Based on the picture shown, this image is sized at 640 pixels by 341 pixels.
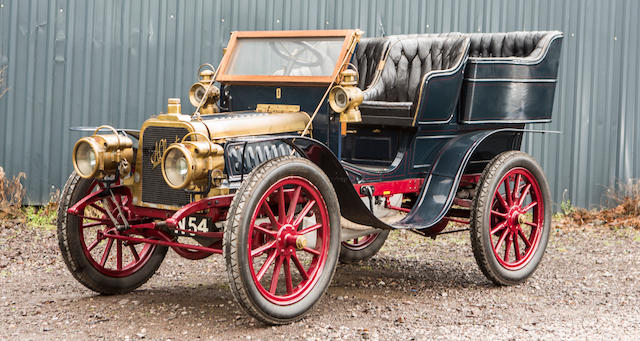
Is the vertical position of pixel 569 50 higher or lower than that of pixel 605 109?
higher

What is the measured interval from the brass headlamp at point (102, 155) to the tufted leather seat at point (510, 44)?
9.95 feet

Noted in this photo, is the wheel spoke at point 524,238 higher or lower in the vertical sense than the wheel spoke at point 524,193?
lower

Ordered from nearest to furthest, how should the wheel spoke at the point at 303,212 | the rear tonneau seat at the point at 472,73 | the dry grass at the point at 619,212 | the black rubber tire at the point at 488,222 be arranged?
1. the wheel spoke at the point at 303,212
2. the black rubber tire at the point at 488,222
3. the rear tonneau seat at the point at 472,73
4. the dry grass at the point at 619,212

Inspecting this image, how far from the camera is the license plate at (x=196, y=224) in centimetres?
460

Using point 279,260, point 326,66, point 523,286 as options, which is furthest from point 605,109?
point 279,260

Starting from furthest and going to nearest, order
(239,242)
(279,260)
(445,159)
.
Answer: (445,159), (279,260), (239,242)

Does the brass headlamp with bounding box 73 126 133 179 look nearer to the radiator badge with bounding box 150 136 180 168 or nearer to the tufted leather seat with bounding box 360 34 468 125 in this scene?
the radiator badge with bounding box 150 136 180 168

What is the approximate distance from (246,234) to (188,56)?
441 centimetres

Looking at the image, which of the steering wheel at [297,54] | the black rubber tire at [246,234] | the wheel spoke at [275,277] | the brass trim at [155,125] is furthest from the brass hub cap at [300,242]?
the steering wheel at [297,54]

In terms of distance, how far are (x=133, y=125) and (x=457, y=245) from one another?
11.2 ft

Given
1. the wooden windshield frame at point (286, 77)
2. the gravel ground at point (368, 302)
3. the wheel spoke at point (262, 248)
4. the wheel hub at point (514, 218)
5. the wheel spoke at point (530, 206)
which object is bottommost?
the gravel ground at point (368, 302)

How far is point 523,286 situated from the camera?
5957mm

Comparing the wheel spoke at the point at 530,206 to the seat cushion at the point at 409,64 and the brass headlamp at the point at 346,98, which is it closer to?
the seat cushion at the point at 409,64

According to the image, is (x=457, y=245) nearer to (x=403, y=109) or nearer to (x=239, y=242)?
(x=403, y=109)
